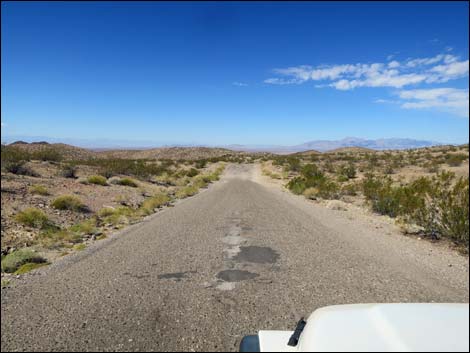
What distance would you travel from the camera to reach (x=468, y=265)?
291 inches

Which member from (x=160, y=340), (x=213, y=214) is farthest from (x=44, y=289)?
(x=213, y=214)

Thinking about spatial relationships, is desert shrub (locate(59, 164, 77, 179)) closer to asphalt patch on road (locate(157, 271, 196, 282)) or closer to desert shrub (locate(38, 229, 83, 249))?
desert shrub (locate(38, 229, 83, 249))

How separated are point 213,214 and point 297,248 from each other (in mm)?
4998

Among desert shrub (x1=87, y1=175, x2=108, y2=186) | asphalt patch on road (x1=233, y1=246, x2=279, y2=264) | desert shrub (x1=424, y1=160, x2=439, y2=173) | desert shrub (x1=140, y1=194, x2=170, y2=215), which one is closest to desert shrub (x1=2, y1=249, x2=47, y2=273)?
asphalt patch on road (x1=233, y1=246, x2=279, y2=264)

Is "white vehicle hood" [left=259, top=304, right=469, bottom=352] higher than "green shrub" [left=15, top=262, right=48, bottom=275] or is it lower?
higher

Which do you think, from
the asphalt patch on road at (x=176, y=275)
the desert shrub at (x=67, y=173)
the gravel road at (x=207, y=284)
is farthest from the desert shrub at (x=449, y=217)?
the desert shrub at (x=67, y=173)

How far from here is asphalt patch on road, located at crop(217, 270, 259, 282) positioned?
610 centimetres

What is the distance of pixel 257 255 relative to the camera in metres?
7.56

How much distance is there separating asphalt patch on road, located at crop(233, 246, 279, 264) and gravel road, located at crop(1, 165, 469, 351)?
2 centimetres

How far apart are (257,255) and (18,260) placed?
192 inches

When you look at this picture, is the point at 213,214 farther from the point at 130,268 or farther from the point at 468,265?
the point at 468,265

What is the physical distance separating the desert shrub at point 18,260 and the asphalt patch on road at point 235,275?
4083mm

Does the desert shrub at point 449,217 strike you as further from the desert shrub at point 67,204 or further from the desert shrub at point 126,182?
the desert shrub at point 126,182

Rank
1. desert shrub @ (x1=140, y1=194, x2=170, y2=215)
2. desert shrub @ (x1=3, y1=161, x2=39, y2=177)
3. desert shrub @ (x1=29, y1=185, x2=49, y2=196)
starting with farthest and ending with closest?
1. desert shrub @ (x1=3, y1=161, x2=39, y2=177)
2. desert shrub @ (x1=29, y1=185, x2=49, y2=196)
3. desert shrub @ (x1=140, y1=194, x2=170, y2=215)
